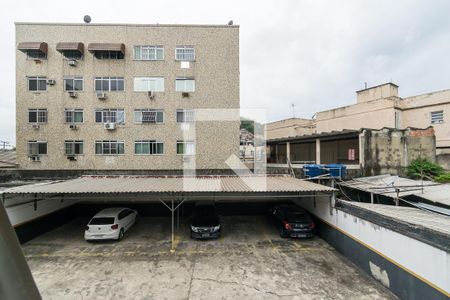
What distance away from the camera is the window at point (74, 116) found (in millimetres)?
19094

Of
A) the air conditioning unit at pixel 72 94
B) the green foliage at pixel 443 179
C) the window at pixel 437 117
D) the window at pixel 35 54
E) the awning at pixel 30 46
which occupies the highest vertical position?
the awning at pixel 30 46

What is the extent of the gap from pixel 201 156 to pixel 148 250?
986 cm

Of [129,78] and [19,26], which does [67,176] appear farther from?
[19,26]

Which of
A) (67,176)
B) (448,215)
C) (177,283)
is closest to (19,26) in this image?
(67,176)

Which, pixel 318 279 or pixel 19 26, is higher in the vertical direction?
pixel 19 26

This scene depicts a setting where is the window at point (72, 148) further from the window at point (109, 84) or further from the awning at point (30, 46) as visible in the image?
the awning at point (30, 46)

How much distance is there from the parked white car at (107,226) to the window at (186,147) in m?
8.06

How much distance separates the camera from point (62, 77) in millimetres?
19062

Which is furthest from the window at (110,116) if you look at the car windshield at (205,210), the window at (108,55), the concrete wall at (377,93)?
the concrete wall at (377,93)

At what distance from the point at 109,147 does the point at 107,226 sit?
9746 millimetres

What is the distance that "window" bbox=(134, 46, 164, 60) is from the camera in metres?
19.5

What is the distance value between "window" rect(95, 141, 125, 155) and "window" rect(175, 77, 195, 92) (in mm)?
6923

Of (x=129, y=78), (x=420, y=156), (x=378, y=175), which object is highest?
(x=129, y=78)

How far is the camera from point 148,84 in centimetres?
1947
